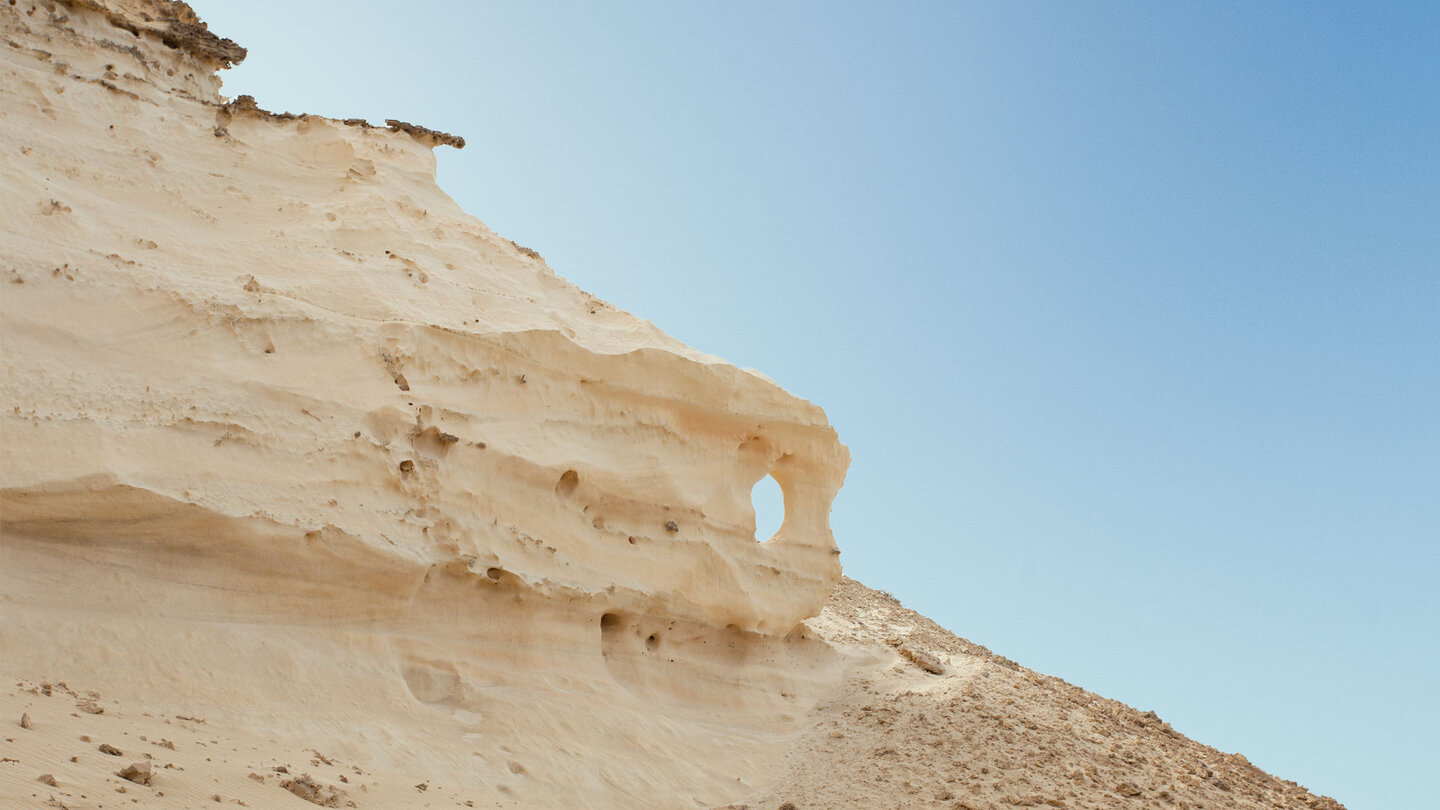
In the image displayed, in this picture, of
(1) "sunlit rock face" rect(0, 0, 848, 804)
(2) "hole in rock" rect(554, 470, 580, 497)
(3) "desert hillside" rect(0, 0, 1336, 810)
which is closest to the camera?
(3) "desert hillside" rect(0, 0, 1336, 810)

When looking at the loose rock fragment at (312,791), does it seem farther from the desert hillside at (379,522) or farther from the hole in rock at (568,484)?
the hole in rock at (568,484)

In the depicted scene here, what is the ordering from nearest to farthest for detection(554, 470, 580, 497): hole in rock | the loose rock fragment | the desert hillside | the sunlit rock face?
1. the loose rock fragment
2. the desert hillside
3. the sunlit rock face
4. detection(554, 470, 580, 497): hole in rock

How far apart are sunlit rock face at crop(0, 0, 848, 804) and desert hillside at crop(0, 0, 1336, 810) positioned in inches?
1.2

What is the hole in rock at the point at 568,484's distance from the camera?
990 centimetres

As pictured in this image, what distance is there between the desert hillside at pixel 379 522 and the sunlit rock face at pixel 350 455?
0.10 ft

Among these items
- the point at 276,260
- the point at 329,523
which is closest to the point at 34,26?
the point at 276,260

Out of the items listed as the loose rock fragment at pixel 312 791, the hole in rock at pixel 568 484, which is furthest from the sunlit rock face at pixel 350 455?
the loose rock fragment at pixel 312 791

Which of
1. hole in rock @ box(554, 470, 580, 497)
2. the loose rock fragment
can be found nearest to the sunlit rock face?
hole in rock @ box(554, 470, 580, 497)

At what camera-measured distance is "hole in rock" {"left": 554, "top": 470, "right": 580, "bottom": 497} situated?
9.90 metres

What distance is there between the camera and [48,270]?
784 centimetres

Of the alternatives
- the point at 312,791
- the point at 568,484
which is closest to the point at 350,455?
the point at 568,484

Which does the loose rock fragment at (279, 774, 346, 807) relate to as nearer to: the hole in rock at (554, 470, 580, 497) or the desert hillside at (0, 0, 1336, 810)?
the desert hillside at (0, 0, 1336, 810)

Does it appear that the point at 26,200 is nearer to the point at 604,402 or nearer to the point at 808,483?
the point at 604,402

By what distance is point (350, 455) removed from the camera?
27.5 feet
